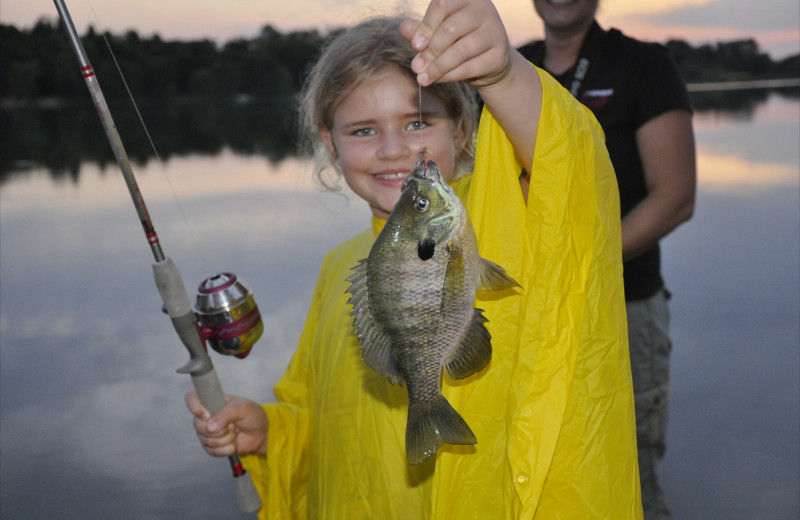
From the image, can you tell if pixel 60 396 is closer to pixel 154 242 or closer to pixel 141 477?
pixel 141 477

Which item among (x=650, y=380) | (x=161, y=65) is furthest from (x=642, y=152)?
(x=161, y=65)

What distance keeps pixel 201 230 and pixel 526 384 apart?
7995mm

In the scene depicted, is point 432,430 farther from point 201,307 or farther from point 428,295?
point 201,307

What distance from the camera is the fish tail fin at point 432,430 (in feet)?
4.01

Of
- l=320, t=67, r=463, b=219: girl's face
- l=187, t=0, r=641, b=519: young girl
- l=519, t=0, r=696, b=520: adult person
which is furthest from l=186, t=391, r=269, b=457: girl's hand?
l=519, t=0, r=696, b=520: adult person

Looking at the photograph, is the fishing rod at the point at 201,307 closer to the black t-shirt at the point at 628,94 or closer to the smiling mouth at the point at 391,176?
the smiling mouth at the point at 391,176

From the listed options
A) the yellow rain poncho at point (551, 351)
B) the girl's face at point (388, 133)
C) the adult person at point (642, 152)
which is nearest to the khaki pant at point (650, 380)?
the adult person at point (642, 152)

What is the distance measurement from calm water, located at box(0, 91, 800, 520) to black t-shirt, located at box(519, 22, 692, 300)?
114 cm

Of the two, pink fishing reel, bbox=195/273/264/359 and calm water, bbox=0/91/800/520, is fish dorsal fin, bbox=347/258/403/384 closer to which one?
pink fishing reel, bbox=195/273/264/359

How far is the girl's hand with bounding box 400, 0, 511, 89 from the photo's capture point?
1157mm

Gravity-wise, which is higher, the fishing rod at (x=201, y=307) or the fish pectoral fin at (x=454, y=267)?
the fish pectoral fin at (x=454, y=267)

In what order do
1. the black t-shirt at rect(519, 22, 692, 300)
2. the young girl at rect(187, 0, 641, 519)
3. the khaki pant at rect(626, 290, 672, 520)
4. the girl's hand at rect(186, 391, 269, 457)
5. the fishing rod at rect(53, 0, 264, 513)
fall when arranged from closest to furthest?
the young girl at rect(187, 0, 641, 519) < the fishing rod at rect(53, 0, 264, 513) < the girl's hand at rect(186, 391, 269, 457) < the black t-shirt at rect(519, 22, 692, 300) < the khaki pant at rect(626, 290, 672, 520)

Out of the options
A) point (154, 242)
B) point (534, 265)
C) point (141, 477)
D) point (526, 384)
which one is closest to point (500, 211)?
point (534, 265)

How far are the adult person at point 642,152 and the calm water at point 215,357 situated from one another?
1017 millimetres
